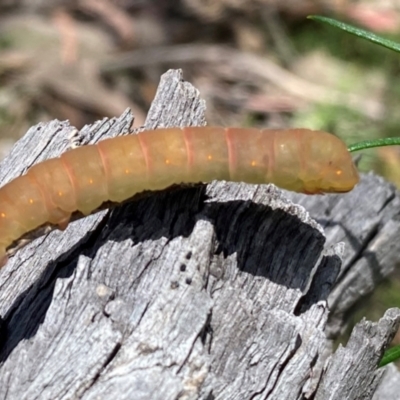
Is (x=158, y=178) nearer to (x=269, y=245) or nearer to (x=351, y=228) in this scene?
(x=269, y=245)

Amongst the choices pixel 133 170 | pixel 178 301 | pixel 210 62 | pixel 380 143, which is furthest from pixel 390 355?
pixel 210 62

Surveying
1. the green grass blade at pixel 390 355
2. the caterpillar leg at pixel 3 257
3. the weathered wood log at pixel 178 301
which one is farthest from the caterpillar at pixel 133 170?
the green grass blade at pixel 390 355

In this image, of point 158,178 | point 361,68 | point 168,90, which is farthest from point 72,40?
point 158,178

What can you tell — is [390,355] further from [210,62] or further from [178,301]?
[210,62]

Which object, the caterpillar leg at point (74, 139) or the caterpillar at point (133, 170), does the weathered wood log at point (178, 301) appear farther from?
the caterpillar at point (133, 170)

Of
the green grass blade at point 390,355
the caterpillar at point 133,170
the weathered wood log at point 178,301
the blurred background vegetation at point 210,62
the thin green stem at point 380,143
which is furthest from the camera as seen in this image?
the blurred background vegetation at point 210,62

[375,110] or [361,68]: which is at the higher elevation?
[361,68]

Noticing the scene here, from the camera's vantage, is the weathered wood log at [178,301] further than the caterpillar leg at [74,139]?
No
